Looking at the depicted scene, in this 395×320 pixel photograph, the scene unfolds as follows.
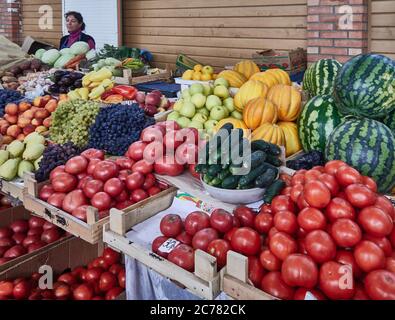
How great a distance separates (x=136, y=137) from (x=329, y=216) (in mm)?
1421

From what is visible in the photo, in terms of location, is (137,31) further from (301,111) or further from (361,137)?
(361,137)

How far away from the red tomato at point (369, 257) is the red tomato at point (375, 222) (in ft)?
0.18

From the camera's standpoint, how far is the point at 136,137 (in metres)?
2.51

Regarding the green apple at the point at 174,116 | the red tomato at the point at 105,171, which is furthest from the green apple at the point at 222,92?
the red tomato at the point at 105,171

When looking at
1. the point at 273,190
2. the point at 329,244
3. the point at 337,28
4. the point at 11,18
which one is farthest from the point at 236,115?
the point at 11,18

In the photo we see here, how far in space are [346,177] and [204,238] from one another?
603 millimetres

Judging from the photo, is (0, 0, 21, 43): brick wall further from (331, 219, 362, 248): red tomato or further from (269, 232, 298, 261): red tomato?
(331, 219, 362, 248): red tomato

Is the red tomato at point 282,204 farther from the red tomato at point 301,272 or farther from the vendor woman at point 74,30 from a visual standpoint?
the vendor woman at point 74,30

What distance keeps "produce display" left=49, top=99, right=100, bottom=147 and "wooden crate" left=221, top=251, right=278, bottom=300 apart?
1.64 m

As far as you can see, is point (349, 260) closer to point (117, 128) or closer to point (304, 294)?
point (304, 294)

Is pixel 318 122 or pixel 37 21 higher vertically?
pixel 37 21

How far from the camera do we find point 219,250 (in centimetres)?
153

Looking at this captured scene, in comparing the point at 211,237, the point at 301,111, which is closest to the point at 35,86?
the point at 301,111

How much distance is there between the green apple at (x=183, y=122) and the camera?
2.72 metres
